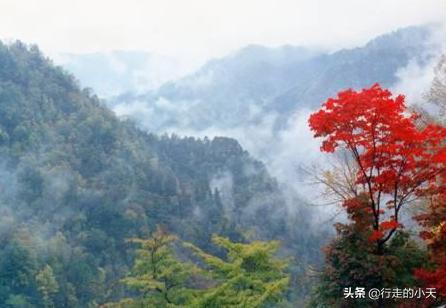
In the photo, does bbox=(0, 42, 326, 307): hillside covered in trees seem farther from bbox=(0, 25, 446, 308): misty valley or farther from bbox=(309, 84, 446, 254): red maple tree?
bbox=(309, 84, 446, 254): red maple tree

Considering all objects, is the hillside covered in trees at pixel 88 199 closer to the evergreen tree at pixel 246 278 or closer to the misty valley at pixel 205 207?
the misty valley at pixel 205 207

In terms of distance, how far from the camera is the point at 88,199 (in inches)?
2662

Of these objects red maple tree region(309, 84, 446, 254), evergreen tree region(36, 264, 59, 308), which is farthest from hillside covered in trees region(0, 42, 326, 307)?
red maple tree region(309, 84, 446, 254)

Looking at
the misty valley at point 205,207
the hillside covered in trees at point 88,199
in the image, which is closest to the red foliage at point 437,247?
the misty valley at point 205,207

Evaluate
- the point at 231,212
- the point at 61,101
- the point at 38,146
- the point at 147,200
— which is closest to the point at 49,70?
the point at 61,101

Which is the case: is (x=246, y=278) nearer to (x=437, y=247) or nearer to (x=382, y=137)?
(x=437, y=247)

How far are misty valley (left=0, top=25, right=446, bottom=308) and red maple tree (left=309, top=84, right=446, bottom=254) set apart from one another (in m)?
0.03

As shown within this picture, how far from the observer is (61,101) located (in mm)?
83438

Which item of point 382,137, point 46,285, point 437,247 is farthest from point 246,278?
point 46,285

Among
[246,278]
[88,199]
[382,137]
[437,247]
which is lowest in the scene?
[246,278]

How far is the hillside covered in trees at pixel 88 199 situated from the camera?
168 ft

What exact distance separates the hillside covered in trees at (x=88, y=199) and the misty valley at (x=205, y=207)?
0.21 metres

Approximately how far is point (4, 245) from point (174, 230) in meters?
24.5

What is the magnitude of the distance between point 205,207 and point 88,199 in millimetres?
18823
